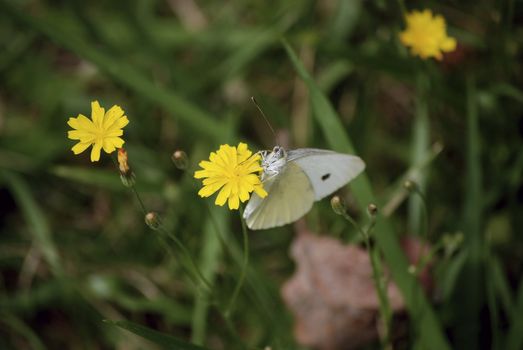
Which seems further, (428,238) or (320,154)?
(428,238)

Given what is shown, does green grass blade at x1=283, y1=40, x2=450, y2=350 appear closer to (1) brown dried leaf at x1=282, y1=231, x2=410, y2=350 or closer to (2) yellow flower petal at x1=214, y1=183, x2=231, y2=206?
(1) brown dried leaf at x1=282, y1=231, x2=410, y2=350

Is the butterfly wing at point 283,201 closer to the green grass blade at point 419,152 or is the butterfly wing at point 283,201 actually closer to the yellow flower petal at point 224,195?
the yellow flower petal at point 224,195

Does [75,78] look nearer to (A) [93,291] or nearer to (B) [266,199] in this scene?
(A) [93,291]

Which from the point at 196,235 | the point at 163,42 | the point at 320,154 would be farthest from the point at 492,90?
the point at 163,42

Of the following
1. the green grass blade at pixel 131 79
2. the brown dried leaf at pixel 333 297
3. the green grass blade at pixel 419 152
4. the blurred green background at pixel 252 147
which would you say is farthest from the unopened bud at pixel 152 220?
the green grass blade at pixel 419 152

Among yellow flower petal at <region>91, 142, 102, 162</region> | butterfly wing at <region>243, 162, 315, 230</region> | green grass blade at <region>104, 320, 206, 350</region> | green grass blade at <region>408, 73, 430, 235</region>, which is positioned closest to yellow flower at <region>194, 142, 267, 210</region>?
butterfly wing at <region>243, 162, 315, 230</region>

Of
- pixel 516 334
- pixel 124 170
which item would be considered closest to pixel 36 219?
pixel 124 170

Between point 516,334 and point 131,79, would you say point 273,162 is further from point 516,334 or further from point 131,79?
point 131,79

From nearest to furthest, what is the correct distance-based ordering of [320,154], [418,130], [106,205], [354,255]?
[320,154]
[354,255]
[418,130]
[106,205]
